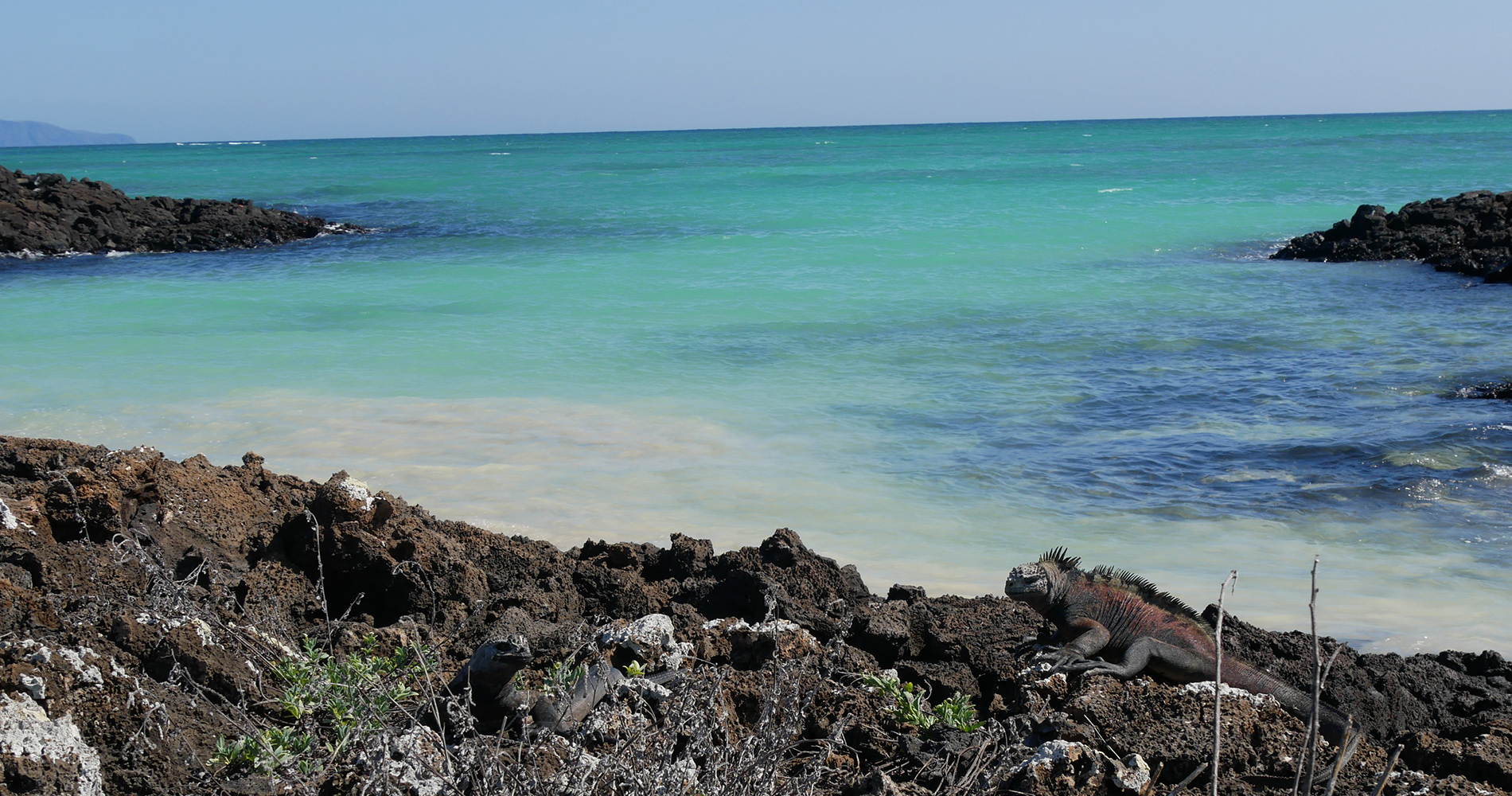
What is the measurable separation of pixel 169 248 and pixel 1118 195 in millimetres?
23730

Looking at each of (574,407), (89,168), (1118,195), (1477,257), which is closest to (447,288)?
(574,407)

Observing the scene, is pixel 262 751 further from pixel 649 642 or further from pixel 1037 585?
pixel 1037 585

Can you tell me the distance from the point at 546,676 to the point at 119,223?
23076mm

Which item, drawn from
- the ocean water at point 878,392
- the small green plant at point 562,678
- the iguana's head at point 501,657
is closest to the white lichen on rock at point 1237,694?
the ocean water at point 878,392

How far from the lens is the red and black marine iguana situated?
3.22 m

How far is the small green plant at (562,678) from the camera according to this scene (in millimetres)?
2824

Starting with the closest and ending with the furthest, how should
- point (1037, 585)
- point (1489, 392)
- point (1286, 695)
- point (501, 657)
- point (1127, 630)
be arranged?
1. point (501, 657)
2. point (1286, 695)
3. point (1127, 630)
4. point (1037, 585)
5. point (1489, 392)

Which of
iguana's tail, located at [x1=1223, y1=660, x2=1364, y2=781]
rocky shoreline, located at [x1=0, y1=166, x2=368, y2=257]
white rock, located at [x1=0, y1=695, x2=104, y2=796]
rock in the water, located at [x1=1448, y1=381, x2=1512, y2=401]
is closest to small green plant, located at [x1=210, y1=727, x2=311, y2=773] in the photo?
white rock, located at [x1=0, y1=695, x2=104, y2=796]

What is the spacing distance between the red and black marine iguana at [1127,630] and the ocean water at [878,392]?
151cm

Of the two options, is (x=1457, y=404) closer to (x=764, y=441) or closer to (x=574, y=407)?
(x=764, y=441)

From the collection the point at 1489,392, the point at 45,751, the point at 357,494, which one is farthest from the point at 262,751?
the point at 1489,392

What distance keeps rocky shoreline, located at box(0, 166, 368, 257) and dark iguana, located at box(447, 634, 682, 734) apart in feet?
A: 69.7

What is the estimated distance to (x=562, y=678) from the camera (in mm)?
2832

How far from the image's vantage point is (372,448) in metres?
7.41
